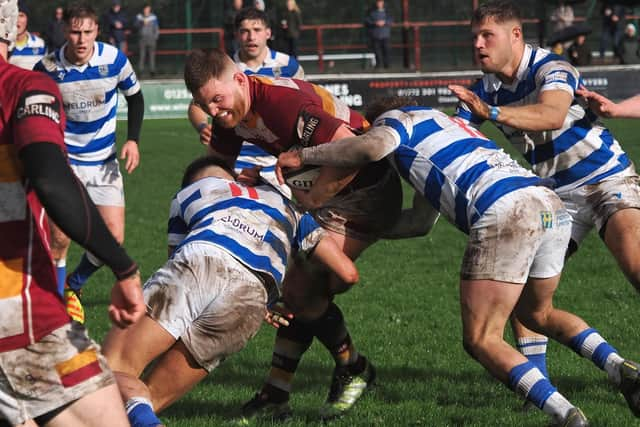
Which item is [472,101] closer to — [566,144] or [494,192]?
[494,192]

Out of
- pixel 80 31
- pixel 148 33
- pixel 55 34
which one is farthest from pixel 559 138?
pixel 148 33

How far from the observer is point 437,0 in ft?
112

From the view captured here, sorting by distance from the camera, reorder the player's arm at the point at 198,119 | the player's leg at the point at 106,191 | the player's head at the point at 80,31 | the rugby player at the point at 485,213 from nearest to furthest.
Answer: the rugby player at the point at 485,213
the player's arm at the point at 198,119
the player's head at the point at 80,31
the player's leg at the point at 106,191

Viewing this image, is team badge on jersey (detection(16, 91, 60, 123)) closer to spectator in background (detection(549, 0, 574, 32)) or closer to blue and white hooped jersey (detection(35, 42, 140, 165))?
blue and white hooped jersey (detection(35, 42, 140, 165))

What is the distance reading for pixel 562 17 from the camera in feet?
100

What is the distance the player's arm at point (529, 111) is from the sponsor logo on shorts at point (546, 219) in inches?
25.4

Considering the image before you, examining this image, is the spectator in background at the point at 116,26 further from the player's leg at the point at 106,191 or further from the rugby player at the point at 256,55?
the rugby player at the point at 256,55

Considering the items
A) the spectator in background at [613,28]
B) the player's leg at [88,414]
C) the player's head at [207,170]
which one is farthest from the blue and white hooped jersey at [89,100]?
the spectator in background at [613,28]

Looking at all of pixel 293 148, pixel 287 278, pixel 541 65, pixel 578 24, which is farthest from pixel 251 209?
pixel 578 24

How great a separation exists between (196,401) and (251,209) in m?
1.70

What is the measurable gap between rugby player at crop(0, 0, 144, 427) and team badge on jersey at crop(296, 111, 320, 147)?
186 cm

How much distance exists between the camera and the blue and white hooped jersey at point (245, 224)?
457cm

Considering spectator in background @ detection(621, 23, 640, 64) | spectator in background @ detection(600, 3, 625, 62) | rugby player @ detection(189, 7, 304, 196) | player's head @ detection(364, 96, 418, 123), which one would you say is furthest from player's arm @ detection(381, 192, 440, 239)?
spectator in background @ detection(600, 3, 625, 62)

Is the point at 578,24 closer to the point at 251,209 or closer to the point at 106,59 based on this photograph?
the point at 106,59
